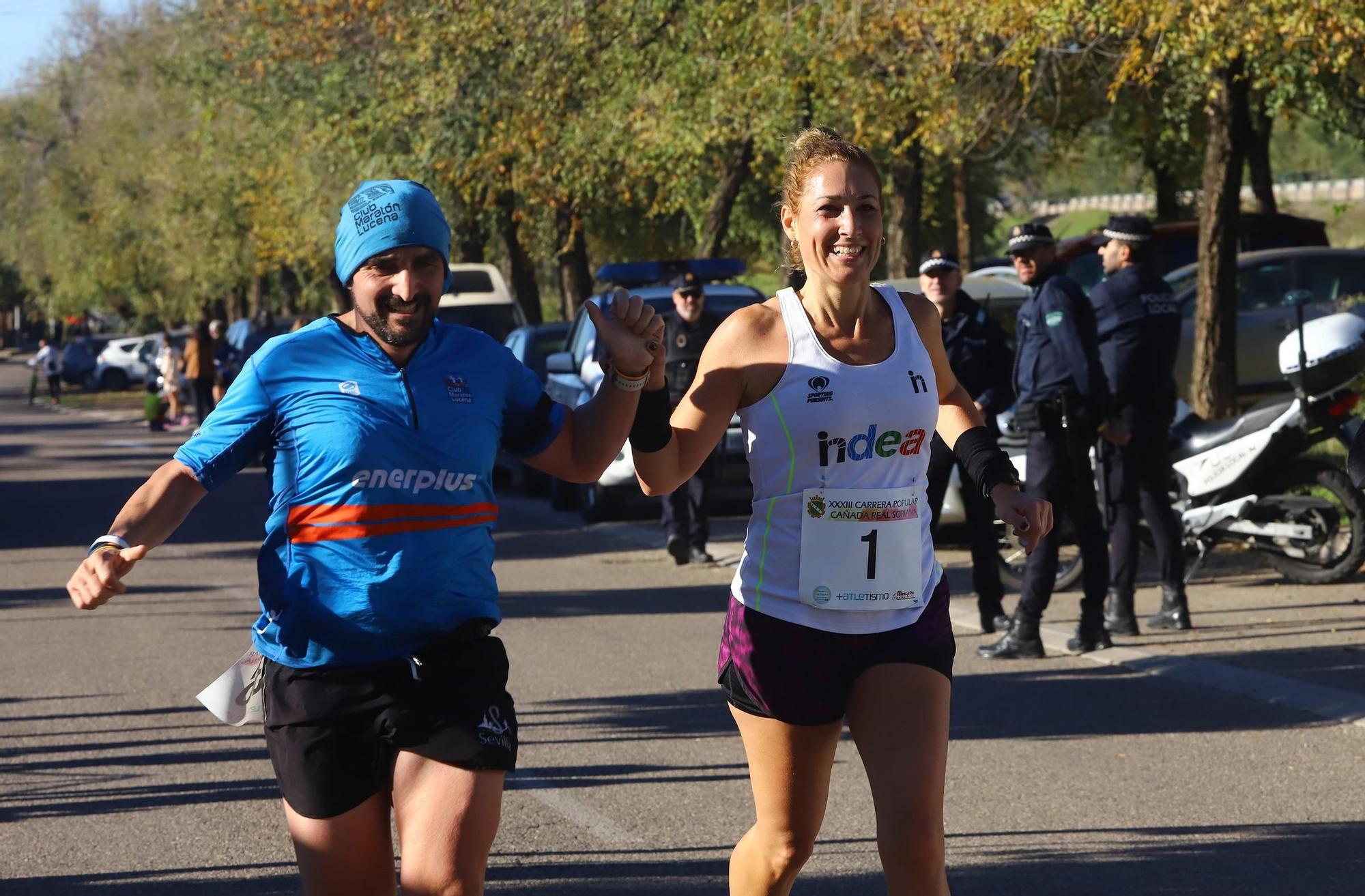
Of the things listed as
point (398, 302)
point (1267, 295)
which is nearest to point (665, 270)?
point (1267, 295)

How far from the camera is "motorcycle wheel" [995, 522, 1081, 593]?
419 inches

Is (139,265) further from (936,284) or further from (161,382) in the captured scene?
(936,284)

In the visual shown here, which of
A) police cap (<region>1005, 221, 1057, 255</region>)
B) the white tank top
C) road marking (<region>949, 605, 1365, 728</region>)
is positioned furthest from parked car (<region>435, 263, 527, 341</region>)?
the white tank top

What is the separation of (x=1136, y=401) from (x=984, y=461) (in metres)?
4.97

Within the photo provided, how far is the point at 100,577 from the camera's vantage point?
335 cm

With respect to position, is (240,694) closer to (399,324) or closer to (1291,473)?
(399,324)

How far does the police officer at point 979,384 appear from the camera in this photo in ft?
31.4

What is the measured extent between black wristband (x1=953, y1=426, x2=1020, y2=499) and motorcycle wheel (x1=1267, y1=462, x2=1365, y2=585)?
6.02m

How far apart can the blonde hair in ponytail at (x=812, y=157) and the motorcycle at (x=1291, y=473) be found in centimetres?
605

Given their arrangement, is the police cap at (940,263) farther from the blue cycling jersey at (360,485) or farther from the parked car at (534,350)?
the parked car at (534,350)

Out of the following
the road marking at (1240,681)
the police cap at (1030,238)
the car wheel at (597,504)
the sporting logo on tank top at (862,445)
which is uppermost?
the police cap at (1030,238)

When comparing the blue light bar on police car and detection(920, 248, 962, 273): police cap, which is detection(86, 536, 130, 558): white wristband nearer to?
detection(920, 248, 962, 273): police cap

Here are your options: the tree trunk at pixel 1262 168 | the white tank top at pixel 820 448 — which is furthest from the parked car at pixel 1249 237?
the white tank top at pixel 820 448

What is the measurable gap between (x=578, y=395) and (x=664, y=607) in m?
4.66
